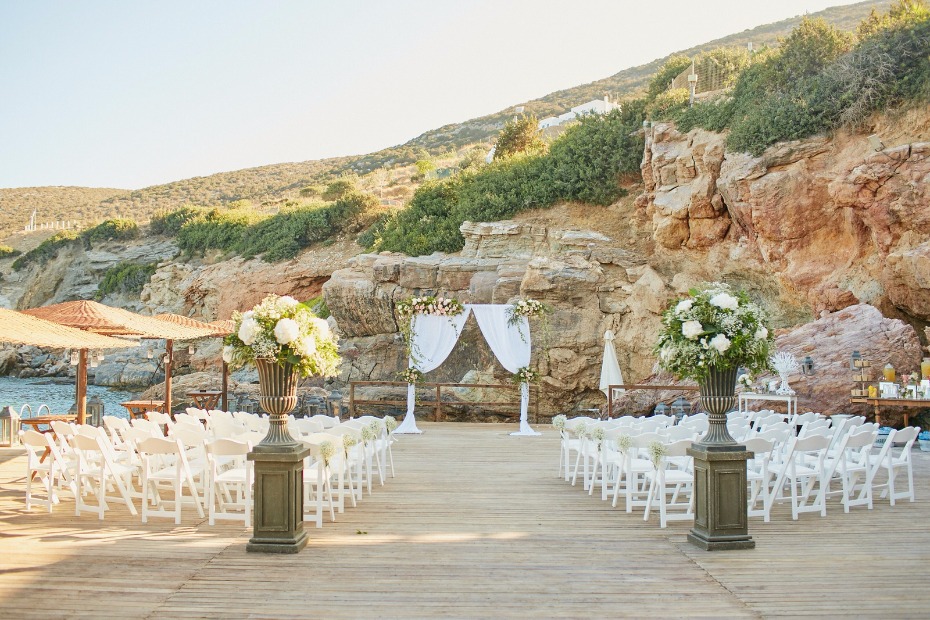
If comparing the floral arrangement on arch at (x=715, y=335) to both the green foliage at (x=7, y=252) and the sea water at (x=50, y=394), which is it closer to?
the sea water at (x=50, y=394)

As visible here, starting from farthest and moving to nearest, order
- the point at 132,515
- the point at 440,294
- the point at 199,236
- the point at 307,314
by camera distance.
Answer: the point at 199,236
the point at 440,294
the point at 132,515
the point at 307,314

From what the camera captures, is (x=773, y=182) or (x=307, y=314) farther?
(x=773, y=182)

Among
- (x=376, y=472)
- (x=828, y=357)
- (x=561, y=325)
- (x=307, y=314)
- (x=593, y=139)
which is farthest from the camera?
(x=593, y=139)

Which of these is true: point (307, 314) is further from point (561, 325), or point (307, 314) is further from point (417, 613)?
point (561, 325)

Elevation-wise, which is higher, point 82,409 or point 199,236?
point 199,236

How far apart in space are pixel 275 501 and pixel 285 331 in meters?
1.27

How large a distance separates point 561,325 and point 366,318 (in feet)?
17.9

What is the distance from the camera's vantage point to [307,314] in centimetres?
561

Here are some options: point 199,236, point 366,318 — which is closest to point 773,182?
point 366,318

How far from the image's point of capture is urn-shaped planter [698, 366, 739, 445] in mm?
5496

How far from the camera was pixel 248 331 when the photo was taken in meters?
5.31

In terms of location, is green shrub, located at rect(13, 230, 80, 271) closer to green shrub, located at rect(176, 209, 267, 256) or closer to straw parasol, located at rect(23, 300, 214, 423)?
green shrub, located at rect(176, 209, 267, 256)

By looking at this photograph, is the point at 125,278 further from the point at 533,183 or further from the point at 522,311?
the point at 522,311

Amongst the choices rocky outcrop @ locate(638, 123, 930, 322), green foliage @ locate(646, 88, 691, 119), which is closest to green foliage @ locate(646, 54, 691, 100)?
green foliage @ locate(646, 88, 691, 119)
